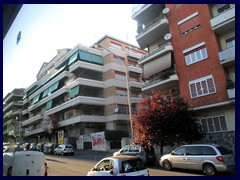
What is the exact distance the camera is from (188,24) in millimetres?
17500

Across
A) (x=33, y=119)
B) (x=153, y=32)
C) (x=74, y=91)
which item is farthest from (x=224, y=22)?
(x=33, y=119)

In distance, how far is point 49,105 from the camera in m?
36.9

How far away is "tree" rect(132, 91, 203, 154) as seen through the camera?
13711 mm

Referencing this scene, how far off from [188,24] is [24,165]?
1596 cm

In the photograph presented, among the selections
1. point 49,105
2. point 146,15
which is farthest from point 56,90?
point 146,15

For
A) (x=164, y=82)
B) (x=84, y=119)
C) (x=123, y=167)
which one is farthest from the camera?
(x=84, y=119)

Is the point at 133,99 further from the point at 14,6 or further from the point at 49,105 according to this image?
the point at 14,6

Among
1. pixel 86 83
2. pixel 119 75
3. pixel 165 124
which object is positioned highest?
pixel 119 75

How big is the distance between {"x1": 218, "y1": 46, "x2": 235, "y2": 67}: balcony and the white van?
515 inches

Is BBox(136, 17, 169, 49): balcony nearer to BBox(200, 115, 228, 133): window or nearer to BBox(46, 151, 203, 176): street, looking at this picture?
BBox(200, 115, 228, 133): window

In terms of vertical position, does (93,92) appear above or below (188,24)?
below

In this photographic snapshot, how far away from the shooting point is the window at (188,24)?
17.0 m

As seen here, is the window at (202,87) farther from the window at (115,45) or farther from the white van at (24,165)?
the window at (115,45)

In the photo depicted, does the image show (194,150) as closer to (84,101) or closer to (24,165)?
(24,165)
